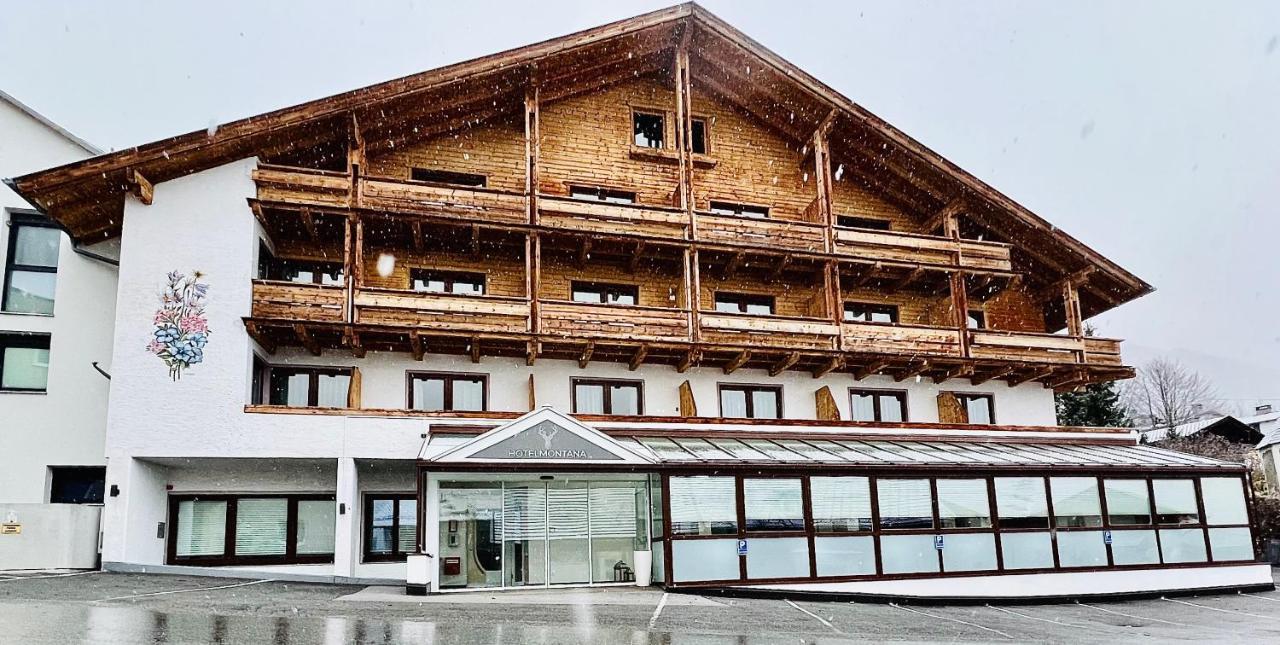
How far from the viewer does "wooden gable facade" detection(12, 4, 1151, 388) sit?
811 inches

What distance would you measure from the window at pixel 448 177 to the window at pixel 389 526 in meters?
7.41

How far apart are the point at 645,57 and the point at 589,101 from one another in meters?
1.78

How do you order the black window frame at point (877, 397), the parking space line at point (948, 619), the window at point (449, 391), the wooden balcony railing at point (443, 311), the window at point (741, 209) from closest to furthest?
the parking space line at point (948, 619) → the wooden balcony railing at point (443, 311) → the window at point (449, 391) → the black window frame at point (877, 397) → the window at point (741, 209)

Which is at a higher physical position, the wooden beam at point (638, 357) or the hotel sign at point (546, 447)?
the wooden beam at point (638, 357)

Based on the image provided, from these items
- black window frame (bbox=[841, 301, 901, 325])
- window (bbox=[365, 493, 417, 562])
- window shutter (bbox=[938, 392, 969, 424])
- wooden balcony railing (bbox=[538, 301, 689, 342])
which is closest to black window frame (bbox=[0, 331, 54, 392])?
window (bbox=[365, 493, 417, 562])

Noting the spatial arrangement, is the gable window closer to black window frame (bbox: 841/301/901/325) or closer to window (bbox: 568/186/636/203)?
window (bbox: 568/186/636/203)

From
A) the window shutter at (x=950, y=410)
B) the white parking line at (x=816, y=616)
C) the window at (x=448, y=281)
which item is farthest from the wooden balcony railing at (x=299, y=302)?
the window shutter at (x=950, y=410)

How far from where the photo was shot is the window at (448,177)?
23.3 metres

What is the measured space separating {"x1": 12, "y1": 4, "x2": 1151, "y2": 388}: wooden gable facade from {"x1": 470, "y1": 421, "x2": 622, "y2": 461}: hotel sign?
3.34 meters

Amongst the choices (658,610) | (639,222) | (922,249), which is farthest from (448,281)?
(922,249)

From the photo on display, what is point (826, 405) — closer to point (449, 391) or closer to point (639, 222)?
point (639, 222)

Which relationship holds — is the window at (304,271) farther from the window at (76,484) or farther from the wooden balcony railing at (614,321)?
the window at (76,484)

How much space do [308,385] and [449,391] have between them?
9.79 feet

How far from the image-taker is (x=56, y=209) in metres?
19.9
